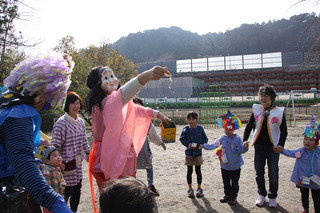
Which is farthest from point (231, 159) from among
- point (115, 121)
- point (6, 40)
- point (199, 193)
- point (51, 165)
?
point (6, 40)

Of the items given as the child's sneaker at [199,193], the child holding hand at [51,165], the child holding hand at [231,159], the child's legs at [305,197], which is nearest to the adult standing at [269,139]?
the child holding hand at [231,159]

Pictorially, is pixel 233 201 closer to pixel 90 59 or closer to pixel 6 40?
pixel 6 40

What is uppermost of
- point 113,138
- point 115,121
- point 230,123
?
point 115,121

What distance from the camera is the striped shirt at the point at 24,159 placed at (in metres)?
1.31

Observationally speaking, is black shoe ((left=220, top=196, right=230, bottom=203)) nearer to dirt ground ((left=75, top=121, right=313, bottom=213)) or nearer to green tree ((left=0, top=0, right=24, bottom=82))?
dirt ground ((left=75, top=121, right=313, bottom=213))

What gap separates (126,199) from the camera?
3.84ft

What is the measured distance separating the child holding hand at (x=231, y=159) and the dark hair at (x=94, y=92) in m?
2.42

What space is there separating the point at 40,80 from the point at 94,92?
859mm

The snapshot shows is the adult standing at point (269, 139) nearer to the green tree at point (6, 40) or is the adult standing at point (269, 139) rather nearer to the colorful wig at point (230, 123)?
the colorful wig at point (230, 123)

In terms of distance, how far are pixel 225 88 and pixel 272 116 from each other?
52.2 m

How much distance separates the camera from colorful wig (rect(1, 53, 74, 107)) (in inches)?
62.2

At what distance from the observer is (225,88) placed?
178 feet

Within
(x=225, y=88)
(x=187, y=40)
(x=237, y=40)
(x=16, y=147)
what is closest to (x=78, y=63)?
(x=16, y=147)

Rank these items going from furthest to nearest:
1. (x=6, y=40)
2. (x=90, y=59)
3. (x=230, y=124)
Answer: (x=90, y=59) → (x=6, y=40) → (x=230, y=124)
